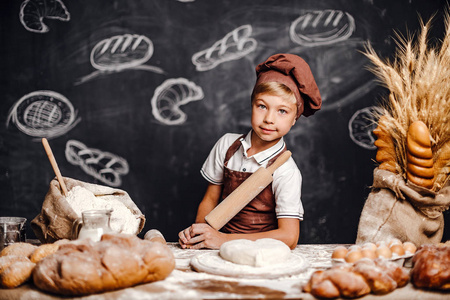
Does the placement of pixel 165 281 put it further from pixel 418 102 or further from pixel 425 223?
pixel 418 102

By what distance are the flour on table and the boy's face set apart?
724 mm

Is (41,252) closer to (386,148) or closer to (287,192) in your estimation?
(287,192)

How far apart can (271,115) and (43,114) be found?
1.58 metres

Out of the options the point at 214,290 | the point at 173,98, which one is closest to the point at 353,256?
the point at 214,290

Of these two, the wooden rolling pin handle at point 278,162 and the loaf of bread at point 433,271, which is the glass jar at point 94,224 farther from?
the loaf of bread at point 433,271

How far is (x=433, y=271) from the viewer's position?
1201mm

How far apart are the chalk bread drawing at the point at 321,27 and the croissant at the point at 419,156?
4.12 ft

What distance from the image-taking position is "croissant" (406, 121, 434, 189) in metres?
1.62

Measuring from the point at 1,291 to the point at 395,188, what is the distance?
4.67 feet

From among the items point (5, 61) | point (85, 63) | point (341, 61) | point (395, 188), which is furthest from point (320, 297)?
point (5, 61)

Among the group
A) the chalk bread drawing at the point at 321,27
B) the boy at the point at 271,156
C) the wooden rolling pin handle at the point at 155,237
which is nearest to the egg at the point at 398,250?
the boy at the point at 271,156

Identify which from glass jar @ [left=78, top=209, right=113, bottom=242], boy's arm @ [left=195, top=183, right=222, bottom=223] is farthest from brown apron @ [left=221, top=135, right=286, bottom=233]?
glass jar @ [left=78, top=209, right=113, bottom=242]

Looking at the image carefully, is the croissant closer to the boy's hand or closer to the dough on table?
the dough on table

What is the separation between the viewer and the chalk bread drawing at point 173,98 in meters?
2.75
